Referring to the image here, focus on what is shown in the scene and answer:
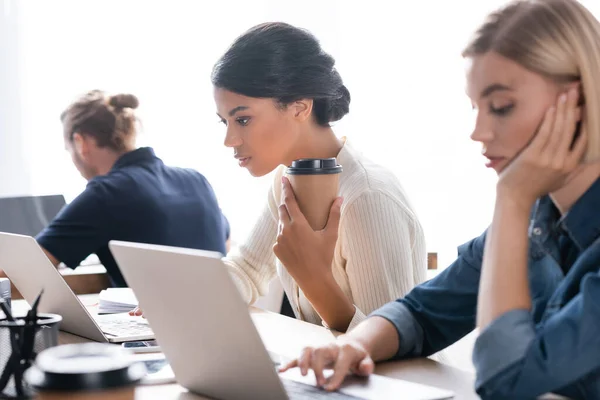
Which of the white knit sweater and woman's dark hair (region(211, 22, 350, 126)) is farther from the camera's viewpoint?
woman's dark hair (region(211, 22, 350, 126))

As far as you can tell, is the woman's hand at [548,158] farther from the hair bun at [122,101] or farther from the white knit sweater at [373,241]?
the hair bun at [122,101]

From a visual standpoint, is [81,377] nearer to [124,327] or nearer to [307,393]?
[307,393]

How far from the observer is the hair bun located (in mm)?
2904

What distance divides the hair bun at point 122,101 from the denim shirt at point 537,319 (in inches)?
66.0

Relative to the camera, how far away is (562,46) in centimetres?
115

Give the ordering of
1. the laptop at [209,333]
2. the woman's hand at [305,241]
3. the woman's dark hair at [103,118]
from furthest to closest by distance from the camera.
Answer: the woman's dark hair at [103,118] < the woman's hand at [305,241] < the laptop at [209,333]

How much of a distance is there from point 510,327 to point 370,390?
204 mm

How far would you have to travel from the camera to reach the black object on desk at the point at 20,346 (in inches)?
45.6

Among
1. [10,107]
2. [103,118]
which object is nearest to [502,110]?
[103,118]

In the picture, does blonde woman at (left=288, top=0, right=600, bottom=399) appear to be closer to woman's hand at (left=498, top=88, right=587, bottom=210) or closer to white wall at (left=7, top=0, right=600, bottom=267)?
woman's hand at (left=498, top=88, right=587, bottom=210)

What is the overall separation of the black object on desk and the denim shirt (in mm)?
543

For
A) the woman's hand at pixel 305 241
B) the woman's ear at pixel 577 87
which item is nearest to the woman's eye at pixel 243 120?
the woman's hand at pixel 305 241

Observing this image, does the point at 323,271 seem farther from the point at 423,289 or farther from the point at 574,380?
the point at 574,380

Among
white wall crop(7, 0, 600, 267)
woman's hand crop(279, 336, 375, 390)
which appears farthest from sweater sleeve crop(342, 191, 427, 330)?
white wall crop(7, 0, 600, 267)
